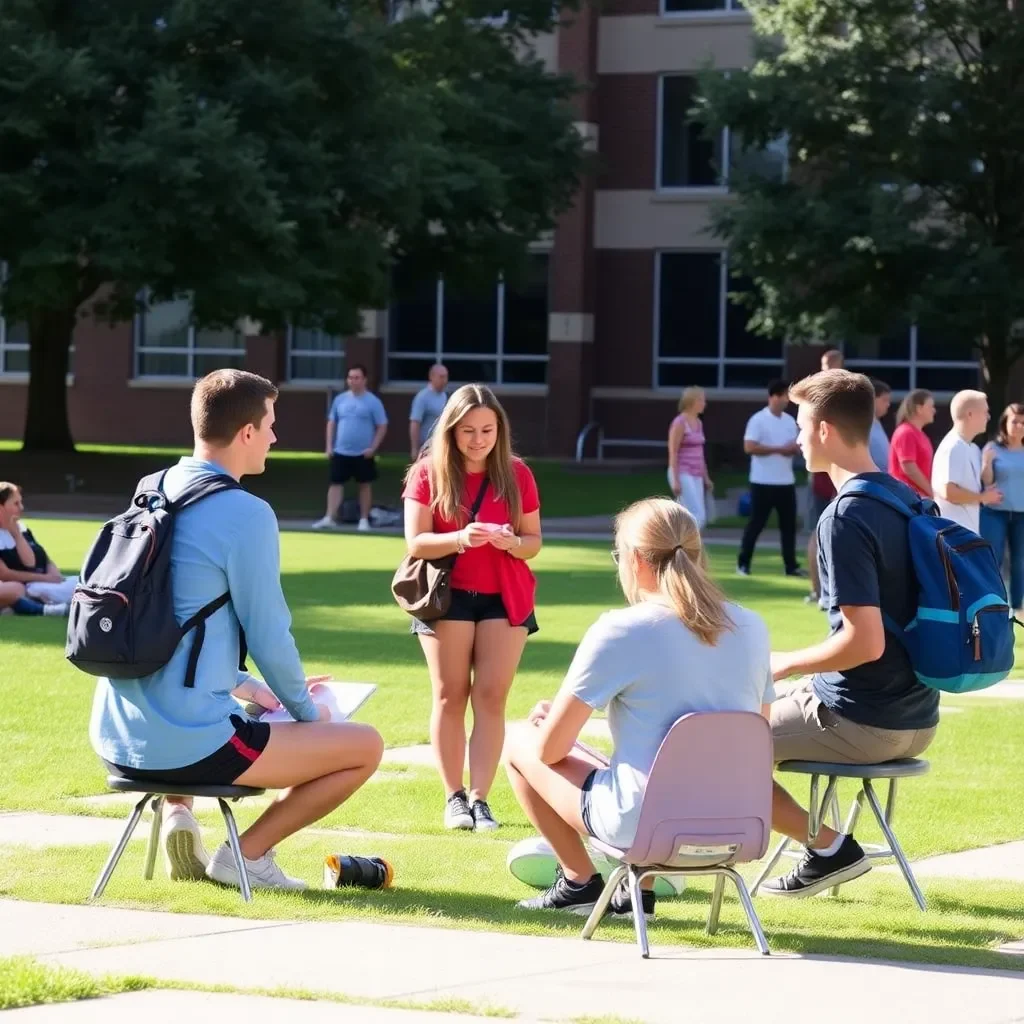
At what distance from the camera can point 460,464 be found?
877cm

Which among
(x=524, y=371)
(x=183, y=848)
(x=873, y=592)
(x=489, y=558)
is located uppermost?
(x=524, y=371)

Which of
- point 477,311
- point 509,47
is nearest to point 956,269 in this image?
point 509,47

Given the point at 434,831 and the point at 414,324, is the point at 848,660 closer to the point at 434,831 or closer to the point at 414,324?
the point at 434,831

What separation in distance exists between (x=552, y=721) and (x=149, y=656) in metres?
1.28

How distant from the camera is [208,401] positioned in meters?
6.83

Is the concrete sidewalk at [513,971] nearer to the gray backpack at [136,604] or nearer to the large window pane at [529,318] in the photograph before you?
the gray backpack at [136,604]

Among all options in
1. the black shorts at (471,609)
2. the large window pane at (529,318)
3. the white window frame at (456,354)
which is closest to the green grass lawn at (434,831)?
the black shorts at (471,609)

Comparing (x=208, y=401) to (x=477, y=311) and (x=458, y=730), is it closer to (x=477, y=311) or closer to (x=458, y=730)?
(x=458, y=730)

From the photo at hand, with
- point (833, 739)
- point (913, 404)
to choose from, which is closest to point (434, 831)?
point (833, 739)

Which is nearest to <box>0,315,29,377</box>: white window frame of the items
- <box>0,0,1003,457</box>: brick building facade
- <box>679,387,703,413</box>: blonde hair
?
<box>0,0,1003,457</box>: brick building facade

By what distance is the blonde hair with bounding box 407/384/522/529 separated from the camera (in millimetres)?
8609

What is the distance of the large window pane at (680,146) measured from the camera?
44844 mm

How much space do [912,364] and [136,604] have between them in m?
38.6

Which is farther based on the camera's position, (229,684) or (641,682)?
(229,684)
